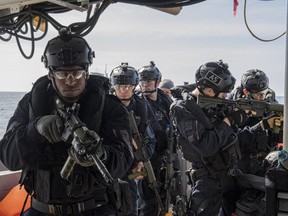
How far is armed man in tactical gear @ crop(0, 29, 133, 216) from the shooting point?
2271 mm

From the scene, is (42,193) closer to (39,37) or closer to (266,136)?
(39,37)

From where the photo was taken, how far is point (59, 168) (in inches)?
92.0

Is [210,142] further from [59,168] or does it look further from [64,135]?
[64,135]

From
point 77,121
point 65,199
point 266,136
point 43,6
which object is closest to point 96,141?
point 77,121

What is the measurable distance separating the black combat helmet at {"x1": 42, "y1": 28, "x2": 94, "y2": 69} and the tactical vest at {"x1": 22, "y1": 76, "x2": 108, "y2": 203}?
19 cm

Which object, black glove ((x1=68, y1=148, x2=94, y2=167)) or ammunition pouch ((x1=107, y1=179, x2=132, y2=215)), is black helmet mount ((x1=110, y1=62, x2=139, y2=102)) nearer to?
ammunition pouch ((x1=107, y1=179, x2=132, y2=215))

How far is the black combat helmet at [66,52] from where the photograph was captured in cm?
245

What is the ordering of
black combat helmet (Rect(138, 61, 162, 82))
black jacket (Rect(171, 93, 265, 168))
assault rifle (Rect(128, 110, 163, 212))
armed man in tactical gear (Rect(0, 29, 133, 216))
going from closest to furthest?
armed man in tactical gear (Rect(0, 29, 133, 216)) → black jacket (Rect(171, 93, 265, 168)) → assault rifle (Rect(128, 110, 163, 212)) → black combat helmet (Rect(138, 61, 162, 82))

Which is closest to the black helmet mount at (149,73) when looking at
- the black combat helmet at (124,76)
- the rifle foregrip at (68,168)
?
the black combat helmet at (124,76)

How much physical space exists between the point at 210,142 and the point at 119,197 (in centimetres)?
124

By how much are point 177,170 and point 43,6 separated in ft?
10.4

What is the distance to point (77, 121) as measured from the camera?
209 cm

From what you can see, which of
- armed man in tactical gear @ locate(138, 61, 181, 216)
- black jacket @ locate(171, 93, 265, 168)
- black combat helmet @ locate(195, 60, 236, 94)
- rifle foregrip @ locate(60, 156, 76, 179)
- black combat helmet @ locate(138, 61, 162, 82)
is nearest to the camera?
rifle foregrip @ locate(60, 156, 76, 179)

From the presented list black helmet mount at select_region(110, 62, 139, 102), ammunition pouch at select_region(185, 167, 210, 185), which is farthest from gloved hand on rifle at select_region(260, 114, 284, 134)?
black helmet mount at select_region(110, 62, 139, 102)
